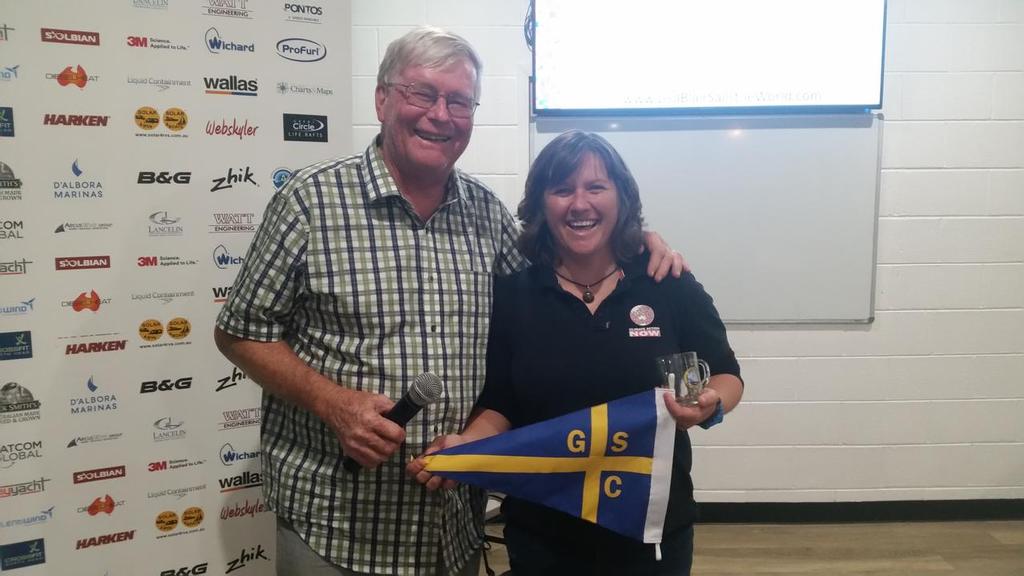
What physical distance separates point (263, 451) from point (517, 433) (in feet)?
2.15

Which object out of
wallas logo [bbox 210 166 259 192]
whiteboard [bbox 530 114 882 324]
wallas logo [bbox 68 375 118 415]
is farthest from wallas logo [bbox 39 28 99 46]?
whiteboard [bbox 530 114 882 324]

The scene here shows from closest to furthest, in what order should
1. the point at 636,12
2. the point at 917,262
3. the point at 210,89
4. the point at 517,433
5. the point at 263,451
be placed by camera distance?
the point at 517,433, the point at 263,451, the point at 210,89, the point at 636,12, the point at 917,262

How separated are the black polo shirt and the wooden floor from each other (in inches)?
69.6

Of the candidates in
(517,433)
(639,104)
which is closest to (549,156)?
(517,433)

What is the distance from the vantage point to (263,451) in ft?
5.19

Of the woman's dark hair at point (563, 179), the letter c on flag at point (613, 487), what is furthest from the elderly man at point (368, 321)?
the letter c on flag at point (613, 487)

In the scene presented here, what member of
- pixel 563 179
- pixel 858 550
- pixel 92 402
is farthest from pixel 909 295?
pixel 92 402

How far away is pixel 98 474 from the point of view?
7.31ft

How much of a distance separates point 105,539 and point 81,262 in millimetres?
1000

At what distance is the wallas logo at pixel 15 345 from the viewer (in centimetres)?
207

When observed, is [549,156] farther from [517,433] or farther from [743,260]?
[743,260]

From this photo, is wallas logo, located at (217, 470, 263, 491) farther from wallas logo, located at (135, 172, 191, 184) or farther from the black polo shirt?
the black polo shirt

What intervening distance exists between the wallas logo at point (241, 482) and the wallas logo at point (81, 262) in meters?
0.92

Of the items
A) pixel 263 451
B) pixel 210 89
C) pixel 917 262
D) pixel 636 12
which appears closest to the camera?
pixel 263 451
